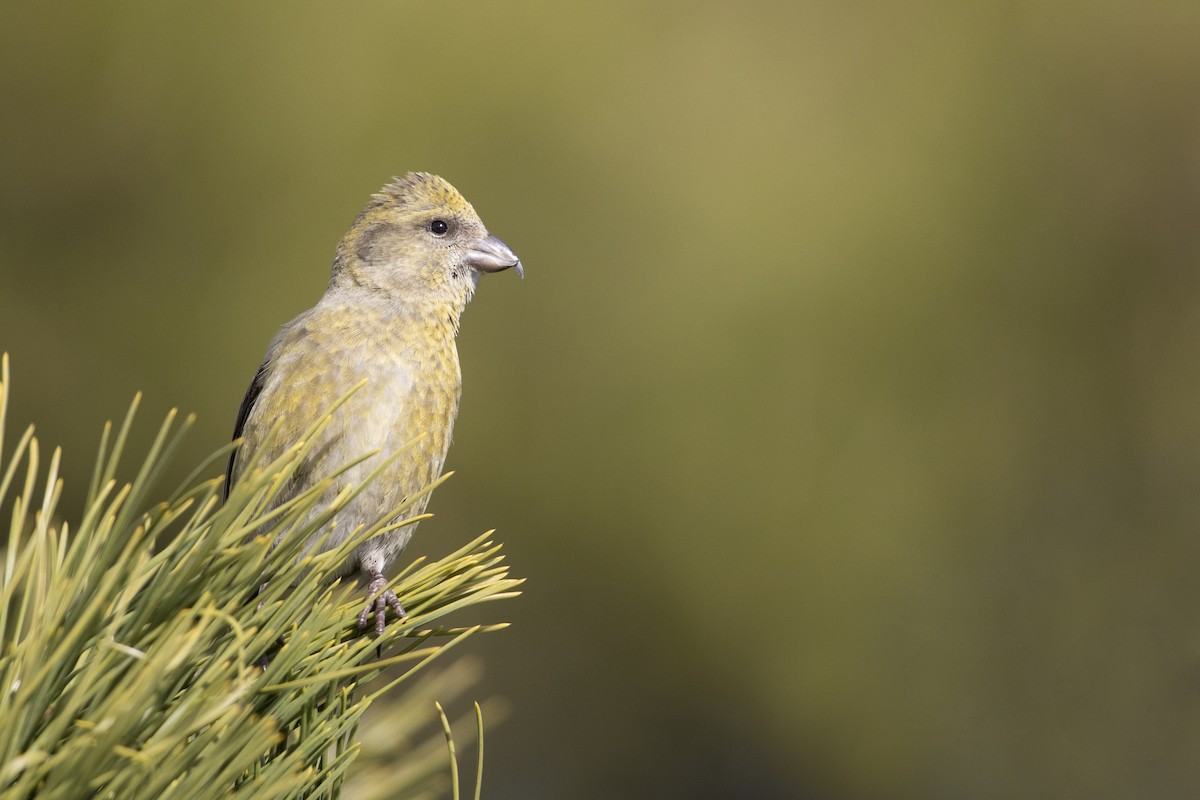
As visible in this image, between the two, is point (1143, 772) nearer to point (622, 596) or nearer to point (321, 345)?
point (622, 596)

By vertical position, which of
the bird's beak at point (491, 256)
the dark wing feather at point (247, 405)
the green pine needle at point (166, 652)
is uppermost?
the bird's beak at point (491, 256)

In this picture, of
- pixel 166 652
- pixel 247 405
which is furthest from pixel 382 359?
pixel 166 652

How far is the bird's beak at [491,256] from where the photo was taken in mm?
2629

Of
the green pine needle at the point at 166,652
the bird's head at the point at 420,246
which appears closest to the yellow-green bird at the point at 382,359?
the bird's head at the point at 420,246

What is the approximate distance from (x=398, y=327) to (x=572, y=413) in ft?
4.07

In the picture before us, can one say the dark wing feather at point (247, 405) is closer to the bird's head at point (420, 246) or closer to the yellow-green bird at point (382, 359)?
the yellow-green bird at point (382, 359)

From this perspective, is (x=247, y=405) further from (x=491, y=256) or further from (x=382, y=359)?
(x=491, y=256)

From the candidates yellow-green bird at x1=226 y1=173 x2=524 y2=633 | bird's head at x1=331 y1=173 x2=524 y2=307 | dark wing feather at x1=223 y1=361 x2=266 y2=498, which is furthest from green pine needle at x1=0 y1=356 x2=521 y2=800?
bird's head at x1=331 y1=173 x2=524 y2=307

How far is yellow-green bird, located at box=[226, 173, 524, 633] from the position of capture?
7.23ft

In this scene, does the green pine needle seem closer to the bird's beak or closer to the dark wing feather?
the dark wing feather

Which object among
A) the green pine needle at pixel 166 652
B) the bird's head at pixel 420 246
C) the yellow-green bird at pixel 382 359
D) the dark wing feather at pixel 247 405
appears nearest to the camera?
the green pine needle at pixel 166 652

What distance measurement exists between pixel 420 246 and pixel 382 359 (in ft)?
1.30

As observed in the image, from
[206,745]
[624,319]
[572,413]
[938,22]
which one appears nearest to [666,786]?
[572,413]

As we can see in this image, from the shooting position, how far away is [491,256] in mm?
2643
